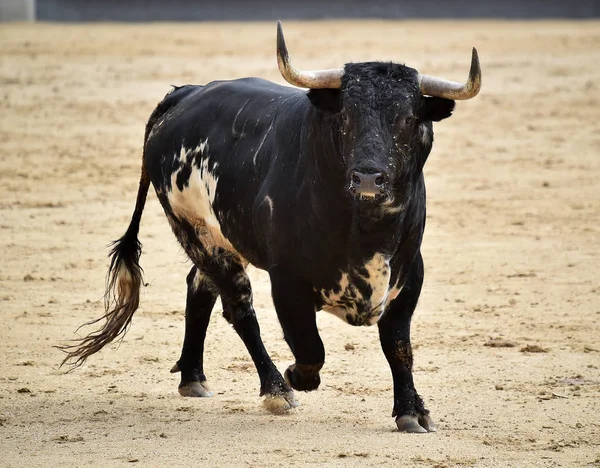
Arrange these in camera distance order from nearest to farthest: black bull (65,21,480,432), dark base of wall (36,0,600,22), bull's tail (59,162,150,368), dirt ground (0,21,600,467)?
black bull (65,21,480,432) < dirt ground (0,21,600,467) < bull's tail (59,162,150,368) < dark base of wall (36,0,600,22)

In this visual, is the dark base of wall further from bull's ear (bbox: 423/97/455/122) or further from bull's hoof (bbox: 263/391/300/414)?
bull's ear (bbox: 423/97/455/122)

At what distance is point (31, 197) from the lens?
11.8m

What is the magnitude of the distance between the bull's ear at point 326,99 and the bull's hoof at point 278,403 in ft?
4.68

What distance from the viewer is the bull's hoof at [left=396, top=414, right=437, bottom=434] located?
5.85m

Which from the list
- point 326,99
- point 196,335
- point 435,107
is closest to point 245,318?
point 196,335

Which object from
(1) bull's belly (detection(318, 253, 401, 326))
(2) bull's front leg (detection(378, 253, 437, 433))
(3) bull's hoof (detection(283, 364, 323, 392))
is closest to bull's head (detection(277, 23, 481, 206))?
(1) bull's belly (detection(318, 253, 401, 326))

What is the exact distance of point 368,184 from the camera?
205 inches

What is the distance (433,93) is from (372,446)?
1.49m

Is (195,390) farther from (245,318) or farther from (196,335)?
(245,318)

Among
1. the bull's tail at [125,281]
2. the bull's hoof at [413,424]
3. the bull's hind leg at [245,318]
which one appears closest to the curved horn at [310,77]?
the bull's hind leg at [245,318]

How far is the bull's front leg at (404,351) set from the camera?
5891 millimetres

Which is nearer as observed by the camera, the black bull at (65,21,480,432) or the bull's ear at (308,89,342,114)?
the black bull at (65,21,480,432)

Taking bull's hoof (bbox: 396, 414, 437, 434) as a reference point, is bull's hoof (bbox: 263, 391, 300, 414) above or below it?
below

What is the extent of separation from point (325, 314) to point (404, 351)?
232cm
